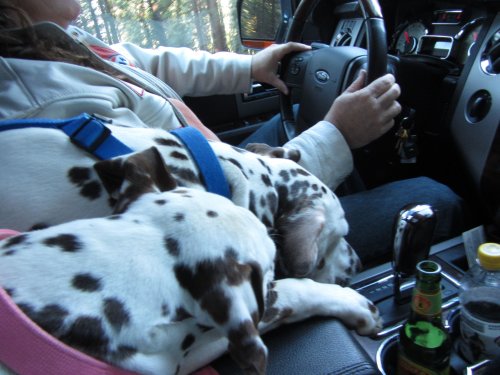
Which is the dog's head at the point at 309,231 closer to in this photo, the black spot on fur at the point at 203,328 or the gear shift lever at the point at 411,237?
the gear shift lever at the point at 411,237

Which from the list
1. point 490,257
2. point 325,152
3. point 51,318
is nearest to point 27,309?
point 51,318

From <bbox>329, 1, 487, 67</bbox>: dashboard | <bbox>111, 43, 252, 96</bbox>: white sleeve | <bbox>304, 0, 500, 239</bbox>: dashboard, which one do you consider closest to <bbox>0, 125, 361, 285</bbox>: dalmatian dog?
<bbox>304, 0, 500, 239</bbox>: dashboard

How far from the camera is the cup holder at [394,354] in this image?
82cm

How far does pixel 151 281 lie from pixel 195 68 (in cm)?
144

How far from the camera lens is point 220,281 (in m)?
0.58

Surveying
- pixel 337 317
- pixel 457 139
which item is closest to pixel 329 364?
pixel 337 317

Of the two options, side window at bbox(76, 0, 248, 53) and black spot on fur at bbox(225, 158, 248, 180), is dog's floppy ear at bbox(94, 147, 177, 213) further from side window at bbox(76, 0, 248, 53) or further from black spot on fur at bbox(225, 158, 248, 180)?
side window at bbox(76, 0, 248, 53)

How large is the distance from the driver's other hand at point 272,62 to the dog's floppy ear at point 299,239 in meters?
0.85

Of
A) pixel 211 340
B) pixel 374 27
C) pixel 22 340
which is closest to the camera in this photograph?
pixel 22 340

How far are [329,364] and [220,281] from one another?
0.27 meters

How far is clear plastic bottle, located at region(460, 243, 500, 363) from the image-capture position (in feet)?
2.61

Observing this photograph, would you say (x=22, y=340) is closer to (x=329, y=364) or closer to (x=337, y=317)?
(x=329, y=364)

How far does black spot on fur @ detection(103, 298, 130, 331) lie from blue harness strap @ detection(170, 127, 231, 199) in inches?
14.2

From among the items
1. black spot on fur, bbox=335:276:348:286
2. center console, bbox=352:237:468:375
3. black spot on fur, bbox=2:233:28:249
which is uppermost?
black spot on fur, bbox=2:233:28:249
